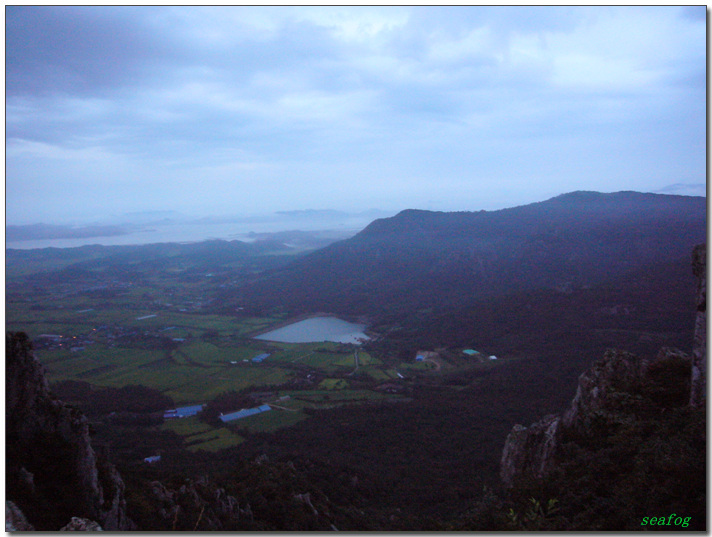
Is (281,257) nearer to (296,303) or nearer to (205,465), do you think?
(296,303)

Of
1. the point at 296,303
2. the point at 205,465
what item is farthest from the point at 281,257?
the point at 205,465

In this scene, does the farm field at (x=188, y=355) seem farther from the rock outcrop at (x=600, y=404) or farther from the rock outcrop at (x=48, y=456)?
the rock outcrop at (x=600, y=404)

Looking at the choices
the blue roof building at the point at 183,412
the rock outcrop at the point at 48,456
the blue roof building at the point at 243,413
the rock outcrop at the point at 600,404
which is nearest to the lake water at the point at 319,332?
the blue roof building at the point at 243,413

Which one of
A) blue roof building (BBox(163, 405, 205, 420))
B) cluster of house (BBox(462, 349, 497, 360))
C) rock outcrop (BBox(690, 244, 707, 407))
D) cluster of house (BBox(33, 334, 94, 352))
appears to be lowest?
cluster of house (BBox(462, 349, 497, 360))

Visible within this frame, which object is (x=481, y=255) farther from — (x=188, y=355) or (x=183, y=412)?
(x=183, y=412)

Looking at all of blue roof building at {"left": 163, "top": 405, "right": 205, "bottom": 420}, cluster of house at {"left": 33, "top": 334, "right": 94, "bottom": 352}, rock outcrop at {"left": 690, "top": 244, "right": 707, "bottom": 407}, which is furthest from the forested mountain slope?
rock outcrop at {"left": 690, "top": 244, "right": 707, "bottom": 407}

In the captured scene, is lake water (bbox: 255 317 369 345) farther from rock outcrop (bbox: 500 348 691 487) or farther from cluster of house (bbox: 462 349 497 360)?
rock outcrop (bbox: 500 348 691 487)
